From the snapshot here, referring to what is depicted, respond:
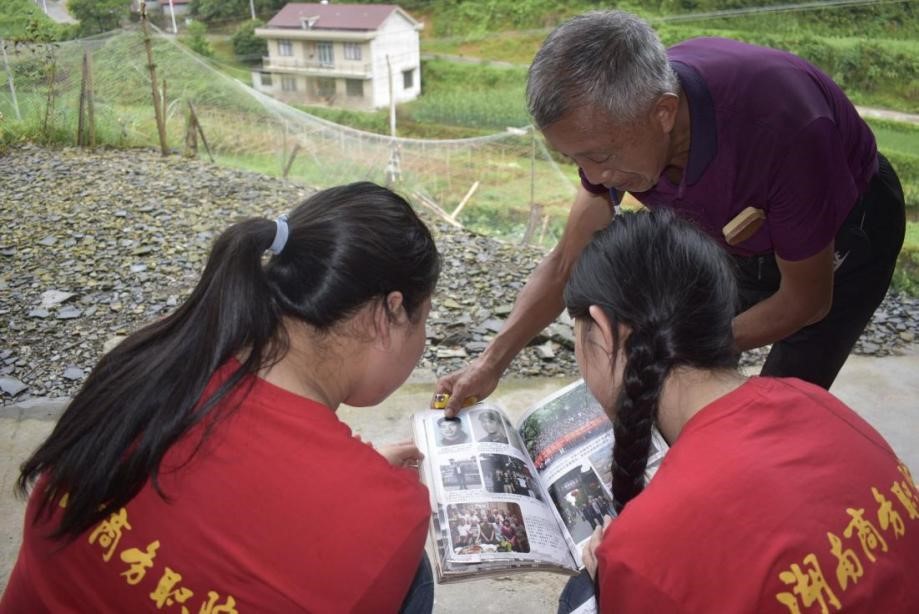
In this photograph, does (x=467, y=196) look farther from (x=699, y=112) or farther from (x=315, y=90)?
(x=699, y=112)

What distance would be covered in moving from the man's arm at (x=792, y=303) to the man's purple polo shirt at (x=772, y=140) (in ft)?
0.09

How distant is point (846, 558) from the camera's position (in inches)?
26.4

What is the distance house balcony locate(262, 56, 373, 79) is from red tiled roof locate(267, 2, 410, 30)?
0.44 meters

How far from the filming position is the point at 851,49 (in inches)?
240

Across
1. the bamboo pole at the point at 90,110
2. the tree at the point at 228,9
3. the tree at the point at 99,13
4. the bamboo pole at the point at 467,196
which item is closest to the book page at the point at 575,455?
the bamboo pole at the point at 90,110

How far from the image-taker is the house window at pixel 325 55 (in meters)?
9.29

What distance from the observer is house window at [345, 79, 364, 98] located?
31.3 feet

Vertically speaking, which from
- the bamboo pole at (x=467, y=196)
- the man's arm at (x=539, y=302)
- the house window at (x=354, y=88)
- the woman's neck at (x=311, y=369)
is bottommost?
the bamboo pole at (x=467, y=196)

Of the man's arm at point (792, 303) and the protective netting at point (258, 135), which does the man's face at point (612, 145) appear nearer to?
the man's arm at point (792, 303)

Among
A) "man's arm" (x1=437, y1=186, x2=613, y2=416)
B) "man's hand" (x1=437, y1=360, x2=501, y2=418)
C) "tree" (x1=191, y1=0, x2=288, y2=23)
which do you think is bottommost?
"man's hand" (x1=437, y1=360, x2=501, y2=418)

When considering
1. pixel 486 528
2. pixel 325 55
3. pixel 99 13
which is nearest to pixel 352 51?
pixel 325 55

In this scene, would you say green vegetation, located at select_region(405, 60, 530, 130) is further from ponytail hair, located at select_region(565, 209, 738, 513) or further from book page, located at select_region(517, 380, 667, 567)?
ponytail hair, located at select_region(565, 209, 738, 513)

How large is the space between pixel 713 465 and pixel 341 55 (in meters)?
9.62

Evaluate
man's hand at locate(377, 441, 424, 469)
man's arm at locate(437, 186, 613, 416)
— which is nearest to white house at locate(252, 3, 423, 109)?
man's arm at locate(437, 186, 613, 416)
